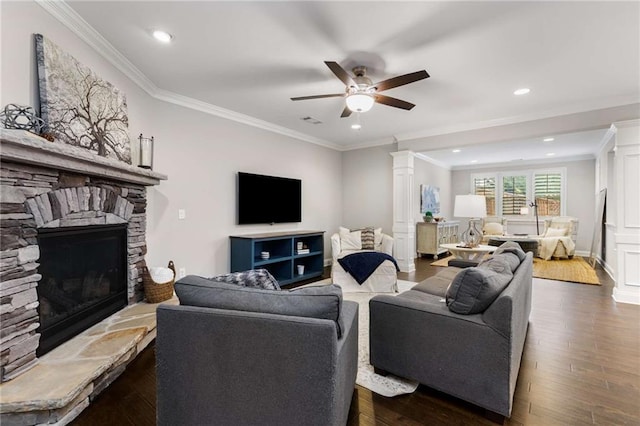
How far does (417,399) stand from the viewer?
1898mm

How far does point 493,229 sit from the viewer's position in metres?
8.11

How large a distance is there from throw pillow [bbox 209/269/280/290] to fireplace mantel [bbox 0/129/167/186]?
1.21 m

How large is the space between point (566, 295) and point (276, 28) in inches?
190

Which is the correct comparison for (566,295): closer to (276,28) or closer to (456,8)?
(456,8)

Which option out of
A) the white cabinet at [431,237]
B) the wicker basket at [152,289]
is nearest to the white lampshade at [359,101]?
the wicker basket at [152,289]

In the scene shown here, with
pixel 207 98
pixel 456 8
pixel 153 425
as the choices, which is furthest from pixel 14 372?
pixel 456 8

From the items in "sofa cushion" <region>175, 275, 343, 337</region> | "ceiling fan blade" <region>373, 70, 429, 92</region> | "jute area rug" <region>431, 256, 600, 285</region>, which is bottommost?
"jute area rug" <region>431, 256, 600, 285</region>

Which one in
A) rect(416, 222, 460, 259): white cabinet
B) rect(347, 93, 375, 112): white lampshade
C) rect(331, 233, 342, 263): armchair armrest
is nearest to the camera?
rect(347, 93, 375, 112): white lampshade

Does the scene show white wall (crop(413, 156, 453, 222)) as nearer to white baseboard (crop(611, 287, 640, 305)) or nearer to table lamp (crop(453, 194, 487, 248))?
table lamp (crop(453, 194, 487, 248))

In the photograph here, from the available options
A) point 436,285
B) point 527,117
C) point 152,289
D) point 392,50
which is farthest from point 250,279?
point 527,117

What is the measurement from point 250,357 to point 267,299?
0.83 feet

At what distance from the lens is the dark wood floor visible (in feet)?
5.64

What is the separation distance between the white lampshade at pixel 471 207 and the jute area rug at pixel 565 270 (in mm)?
1078

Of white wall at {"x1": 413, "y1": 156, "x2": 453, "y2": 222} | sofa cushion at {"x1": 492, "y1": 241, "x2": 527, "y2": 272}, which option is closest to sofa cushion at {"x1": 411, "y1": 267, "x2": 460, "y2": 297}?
sofa cushion at {"x1": 492, "y1": 241, "x2": 527, "y2": 272}
